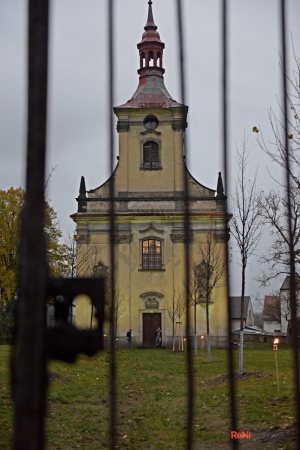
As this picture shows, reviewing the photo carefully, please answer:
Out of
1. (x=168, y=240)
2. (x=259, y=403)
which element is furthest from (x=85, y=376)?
(x=168, y=240)

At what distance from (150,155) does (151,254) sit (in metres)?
4.34

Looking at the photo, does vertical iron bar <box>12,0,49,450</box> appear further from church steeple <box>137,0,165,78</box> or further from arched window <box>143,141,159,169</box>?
church steeple <box>137,0,165,78</box>

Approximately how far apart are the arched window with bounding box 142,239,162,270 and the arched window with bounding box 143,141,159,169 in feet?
10.9

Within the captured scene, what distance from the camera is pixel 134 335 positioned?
Result: 1033 inches

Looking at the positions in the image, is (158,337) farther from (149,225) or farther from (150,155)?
(150,155)

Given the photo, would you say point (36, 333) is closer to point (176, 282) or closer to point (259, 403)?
point (259, 403)

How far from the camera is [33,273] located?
44.1 inches

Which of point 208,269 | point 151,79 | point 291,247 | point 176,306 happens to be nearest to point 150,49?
point 151,79

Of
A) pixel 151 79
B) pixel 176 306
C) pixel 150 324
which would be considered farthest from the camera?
pixel 151 79

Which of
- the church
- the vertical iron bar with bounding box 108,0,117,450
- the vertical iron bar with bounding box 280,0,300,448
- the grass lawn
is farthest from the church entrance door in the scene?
the vertical iron bar with bounding box 108,0,117,450

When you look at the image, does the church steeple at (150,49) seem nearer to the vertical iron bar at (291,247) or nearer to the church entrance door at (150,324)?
the church entrance door at (150,324)

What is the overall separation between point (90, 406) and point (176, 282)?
678 inches

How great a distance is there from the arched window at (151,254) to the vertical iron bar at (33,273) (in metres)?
25.8

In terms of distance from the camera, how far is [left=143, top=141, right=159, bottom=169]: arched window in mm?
26266
